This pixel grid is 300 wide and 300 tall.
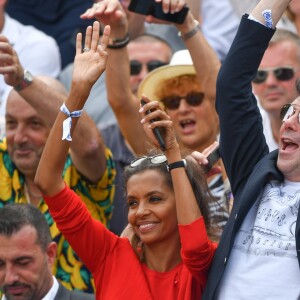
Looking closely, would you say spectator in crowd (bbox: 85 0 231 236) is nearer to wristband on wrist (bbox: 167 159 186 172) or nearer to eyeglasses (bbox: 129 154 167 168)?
Answer: eyeglasses (bbox: 129 154 167 168)

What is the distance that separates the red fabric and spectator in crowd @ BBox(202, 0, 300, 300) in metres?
0.24

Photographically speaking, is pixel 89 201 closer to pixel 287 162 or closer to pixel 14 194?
pixel 14 194

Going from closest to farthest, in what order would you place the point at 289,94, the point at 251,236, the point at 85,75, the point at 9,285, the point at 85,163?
the point at 251,236
the point at 85,75
the point at 9,285
the point at 85,163
the point at 289,94

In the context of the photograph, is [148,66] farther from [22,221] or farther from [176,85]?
[22,221]

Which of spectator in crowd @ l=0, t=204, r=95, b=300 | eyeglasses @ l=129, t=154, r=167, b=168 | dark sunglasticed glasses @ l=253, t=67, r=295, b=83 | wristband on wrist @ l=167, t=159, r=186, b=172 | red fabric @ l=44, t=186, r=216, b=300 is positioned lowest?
spectator in crowd @ l=0, t=204, r=95, b=300

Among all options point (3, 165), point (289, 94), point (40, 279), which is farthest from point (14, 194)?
point (289, 94)

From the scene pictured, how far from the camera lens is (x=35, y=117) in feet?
18.7

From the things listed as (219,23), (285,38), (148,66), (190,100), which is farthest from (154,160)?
(219,23)

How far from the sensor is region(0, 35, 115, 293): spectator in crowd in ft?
17.9

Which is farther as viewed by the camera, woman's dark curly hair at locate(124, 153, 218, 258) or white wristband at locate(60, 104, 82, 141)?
woman's dark curly hair at locate(124, 153, 218, 258)

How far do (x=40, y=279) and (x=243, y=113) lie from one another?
1.47 m

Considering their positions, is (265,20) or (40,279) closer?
(265,20)

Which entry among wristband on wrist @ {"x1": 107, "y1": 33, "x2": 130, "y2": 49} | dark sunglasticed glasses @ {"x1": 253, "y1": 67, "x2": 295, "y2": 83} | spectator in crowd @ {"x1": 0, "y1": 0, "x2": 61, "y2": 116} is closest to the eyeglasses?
wristband on wrist @ {"x1": 107, "y1": 33, "x2": 130, "y2": 49}

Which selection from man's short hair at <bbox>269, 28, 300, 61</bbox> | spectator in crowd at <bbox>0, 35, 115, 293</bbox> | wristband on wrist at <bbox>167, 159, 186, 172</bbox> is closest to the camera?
wristband on wrist at <bbox>167, 159, 186, 172</bbox>
